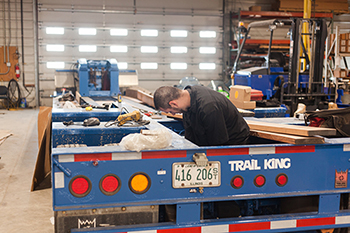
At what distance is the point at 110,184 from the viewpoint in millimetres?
2297

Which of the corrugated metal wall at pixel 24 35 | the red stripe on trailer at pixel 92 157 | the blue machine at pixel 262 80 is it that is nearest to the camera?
the red stripe on trailer at pixel 92 157

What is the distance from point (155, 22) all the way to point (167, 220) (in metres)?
16.0

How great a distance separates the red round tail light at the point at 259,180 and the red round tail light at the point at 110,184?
3.07 ft

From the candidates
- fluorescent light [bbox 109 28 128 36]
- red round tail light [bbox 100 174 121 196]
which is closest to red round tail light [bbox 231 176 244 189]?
red round tail light [bbox 100 174 121 196]

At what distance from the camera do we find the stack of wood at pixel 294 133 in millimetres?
2568

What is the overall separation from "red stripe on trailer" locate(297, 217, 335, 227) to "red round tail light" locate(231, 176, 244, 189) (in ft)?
1.78

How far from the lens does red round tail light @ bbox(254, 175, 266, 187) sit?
8.34ft

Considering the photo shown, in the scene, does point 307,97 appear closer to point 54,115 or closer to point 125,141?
point 54,115

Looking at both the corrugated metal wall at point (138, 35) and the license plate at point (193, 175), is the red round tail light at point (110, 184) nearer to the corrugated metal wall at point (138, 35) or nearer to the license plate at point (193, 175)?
the license plate at point (193, 175)

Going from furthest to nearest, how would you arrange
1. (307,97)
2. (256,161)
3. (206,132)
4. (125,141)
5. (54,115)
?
(307,97) < (54,115) < (206,132) < (256,161) < (125,141)

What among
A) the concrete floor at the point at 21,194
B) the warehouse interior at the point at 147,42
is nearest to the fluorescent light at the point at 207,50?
the warehouse interior at the point at 147,42

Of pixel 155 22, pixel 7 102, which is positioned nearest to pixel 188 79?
pixel 155 22

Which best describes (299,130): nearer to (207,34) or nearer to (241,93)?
(241,93)

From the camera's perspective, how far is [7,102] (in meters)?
16.2
